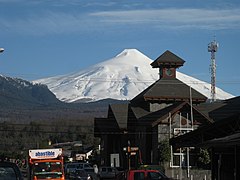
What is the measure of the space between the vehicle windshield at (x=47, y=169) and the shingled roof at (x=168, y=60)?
3880cm

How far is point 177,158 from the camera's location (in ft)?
191

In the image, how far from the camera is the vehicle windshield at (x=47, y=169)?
120 ft

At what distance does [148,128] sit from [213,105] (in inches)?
446

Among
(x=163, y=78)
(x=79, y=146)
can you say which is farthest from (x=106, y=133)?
(x=79, y=146)

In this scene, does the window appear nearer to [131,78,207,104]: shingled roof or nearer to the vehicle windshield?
the vehicle windshield

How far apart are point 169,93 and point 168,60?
7527 mm

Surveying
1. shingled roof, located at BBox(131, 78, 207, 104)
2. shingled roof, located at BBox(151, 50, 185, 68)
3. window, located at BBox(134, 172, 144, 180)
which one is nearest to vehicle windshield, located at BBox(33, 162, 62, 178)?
window, located at BBox(134, 172, 144, 180)

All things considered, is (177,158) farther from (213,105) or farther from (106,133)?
(106,133)

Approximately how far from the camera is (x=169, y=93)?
68.2 metres

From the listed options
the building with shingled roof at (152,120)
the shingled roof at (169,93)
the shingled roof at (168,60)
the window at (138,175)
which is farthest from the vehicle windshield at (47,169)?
the shingled roof at (168,60)

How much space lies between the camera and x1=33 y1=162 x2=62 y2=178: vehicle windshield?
120ft

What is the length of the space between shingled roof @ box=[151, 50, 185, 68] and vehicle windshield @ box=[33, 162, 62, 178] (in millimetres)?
38797

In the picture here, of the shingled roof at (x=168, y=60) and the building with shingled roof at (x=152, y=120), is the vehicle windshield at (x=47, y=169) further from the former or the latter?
the shingled roof at (x=168, y=60)

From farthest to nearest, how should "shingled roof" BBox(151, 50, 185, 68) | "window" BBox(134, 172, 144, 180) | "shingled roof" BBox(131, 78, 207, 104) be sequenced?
"shingled roof" BBox(151, 50, 185, 68) < "shingled roof" BBox(131, 78, 207, 104) < "window" BBox(134, 172, 144, 180)
